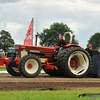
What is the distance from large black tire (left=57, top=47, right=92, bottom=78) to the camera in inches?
351

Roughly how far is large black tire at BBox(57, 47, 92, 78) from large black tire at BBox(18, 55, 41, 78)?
0.89 metres

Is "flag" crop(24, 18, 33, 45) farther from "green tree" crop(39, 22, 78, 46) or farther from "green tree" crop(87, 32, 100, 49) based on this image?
"green tree" crop(87, 32, 100, 49)

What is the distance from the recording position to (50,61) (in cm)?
970

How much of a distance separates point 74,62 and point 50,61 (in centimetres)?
103

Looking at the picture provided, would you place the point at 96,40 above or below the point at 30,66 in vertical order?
above

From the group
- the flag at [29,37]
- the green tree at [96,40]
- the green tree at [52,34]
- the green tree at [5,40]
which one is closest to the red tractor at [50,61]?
the flag at [29,37]

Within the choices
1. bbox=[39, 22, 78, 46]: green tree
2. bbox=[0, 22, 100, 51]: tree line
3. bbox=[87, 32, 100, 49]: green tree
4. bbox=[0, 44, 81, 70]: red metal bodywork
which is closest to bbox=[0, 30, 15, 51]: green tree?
bbox=[0, 22, 100, 51]: tree line

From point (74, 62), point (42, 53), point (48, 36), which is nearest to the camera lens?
point (74, 62)

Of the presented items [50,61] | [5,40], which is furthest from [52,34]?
[50,61]

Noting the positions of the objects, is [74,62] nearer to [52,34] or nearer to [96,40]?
[52,34]

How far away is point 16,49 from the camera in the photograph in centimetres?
953

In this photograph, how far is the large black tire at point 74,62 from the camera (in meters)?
8.90

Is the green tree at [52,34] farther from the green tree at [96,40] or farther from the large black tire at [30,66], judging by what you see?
the large black tire at [30,66]

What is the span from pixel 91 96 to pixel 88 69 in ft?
15.0
